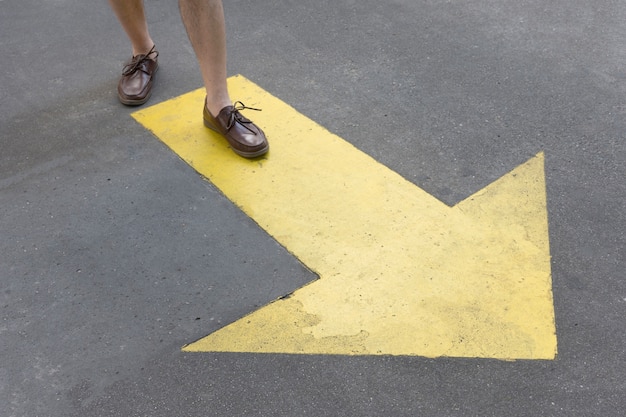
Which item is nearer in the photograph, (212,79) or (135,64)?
(212,79)

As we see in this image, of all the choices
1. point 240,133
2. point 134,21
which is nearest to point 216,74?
point 240,133

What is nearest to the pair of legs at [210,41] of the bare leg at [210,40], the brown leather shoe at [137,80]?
the bare leg at [210,40]

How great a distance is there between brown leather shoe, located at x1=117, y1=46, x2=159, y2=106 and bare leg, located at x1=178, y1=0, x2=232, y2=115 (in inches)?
19.6

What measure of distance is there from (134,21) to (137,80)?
313mm

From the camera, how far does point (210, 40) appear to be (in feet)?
10.8

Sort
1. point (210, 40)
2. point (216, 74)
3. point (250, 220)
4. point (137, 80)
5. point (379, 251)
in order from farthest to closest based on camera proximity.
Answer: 1. point (137, 80)
2. point (216, 74)
3. point (210, 40)
4. point (250, 220)
5. point (379, 251)

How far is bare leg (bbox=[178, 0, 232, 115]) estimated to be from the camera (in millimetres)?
3236

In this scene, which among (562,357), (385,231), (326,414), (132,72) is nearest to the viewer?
(326,414)

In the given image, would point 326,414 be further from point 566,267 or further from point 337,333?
point 566,267

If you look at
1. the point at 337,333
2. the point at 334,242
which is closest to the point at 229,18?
the point at 334,242

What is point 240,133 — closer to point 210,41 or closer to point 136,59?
point 210,41

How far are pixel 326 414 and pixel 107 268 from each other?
1.07m

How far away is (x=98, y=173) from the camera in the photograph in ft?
10.8

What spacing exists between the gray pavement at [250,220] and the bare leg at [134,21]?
20cm
